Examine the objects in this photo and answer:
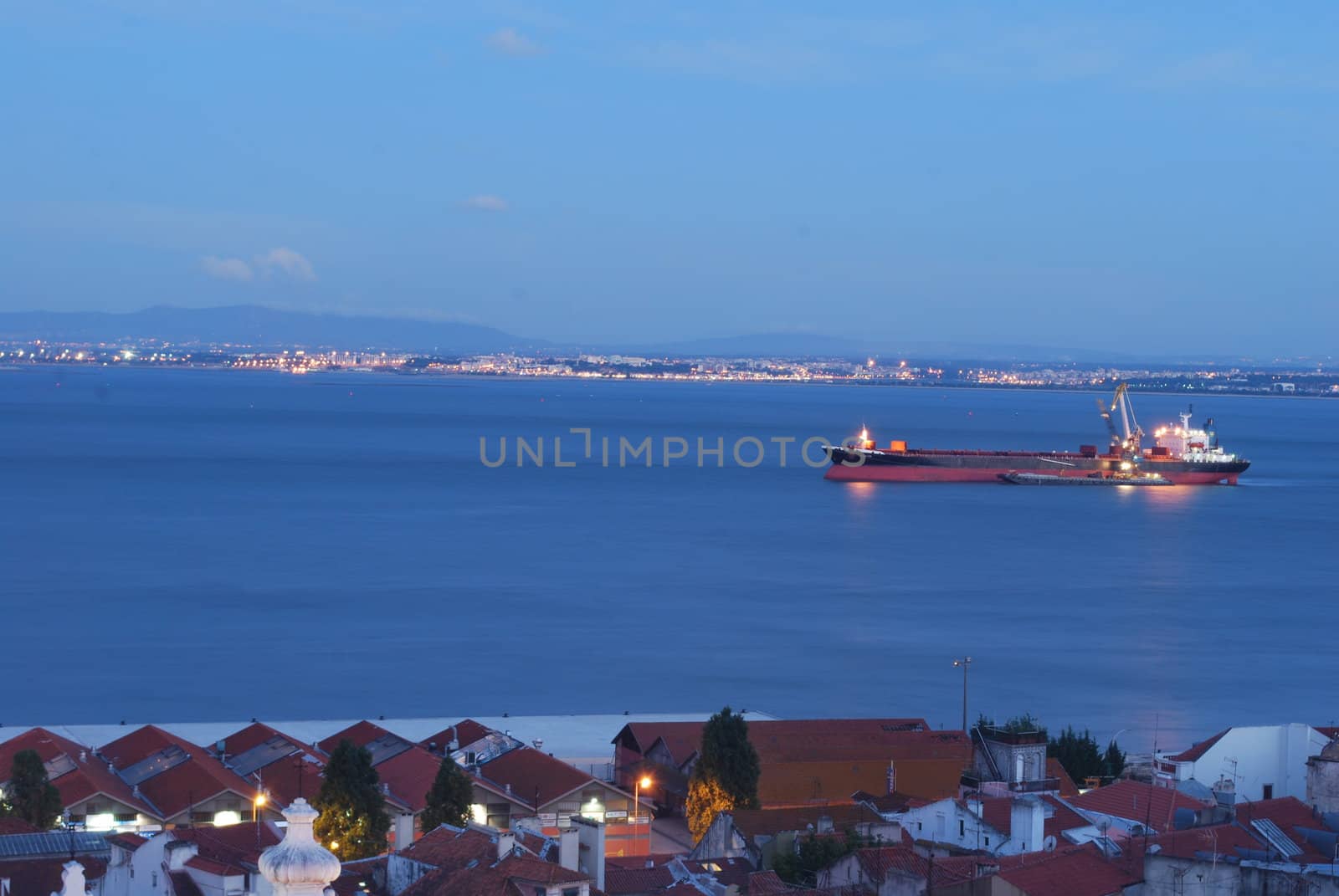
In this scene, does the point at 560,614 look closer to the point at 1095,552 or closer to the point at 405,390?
the point at 1095,552

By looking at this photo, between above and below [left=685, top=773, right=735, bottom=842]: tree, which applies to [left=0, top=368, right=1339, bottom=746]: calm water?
below

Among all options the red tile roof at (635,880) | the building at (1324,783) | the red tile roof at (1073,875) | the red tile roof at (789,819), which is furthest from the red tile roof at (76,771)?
the building at (1324,783)

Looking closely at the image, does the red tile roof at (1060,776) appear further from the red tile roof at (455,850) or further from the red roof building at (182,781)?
the red roof building at (182,781)

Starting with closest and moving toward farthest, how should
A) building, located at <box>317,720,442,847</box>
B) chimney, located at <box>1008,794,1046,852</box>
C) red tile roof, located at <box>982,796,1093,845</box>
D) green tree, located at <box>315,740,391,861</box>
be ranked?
chimney, located at <box>1008,794,1046,852</box>
red tile roof, located at <box>982,796,1093,845</box>
green tree, located at <box>315,740,391,861</box>
building, located at <box>317,720,442,847</box>

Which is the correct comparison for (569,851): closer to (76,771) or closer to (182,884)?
(182,884)

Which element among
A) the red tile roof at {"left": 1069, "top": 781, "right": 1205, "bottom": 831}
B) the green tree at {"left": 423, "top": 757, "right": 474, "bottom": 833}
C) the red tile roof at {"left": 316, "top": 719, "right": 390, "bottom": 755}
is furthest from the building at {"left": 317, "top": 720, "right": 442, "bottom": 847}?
the red tile roof at {"left": 1069, "top": 781, "right": 1205, "bottom": 831}

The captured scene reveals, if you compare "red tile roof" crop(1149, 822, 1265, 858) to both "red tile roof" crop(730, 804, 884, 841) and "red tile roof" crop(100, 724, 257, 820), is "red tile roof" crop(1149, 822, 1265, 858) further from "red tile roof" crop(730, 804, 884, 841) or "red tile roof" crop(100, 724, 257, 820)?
"red tile roof" crop(100, 724, 257, 820)

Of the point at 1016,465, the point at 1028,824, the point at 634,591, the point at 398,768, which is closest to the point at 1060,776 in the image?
the point at 1028,824

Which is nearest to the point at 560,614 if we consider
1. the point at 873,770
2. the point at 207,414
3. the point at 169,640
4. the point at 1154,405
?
the point at 169,640
